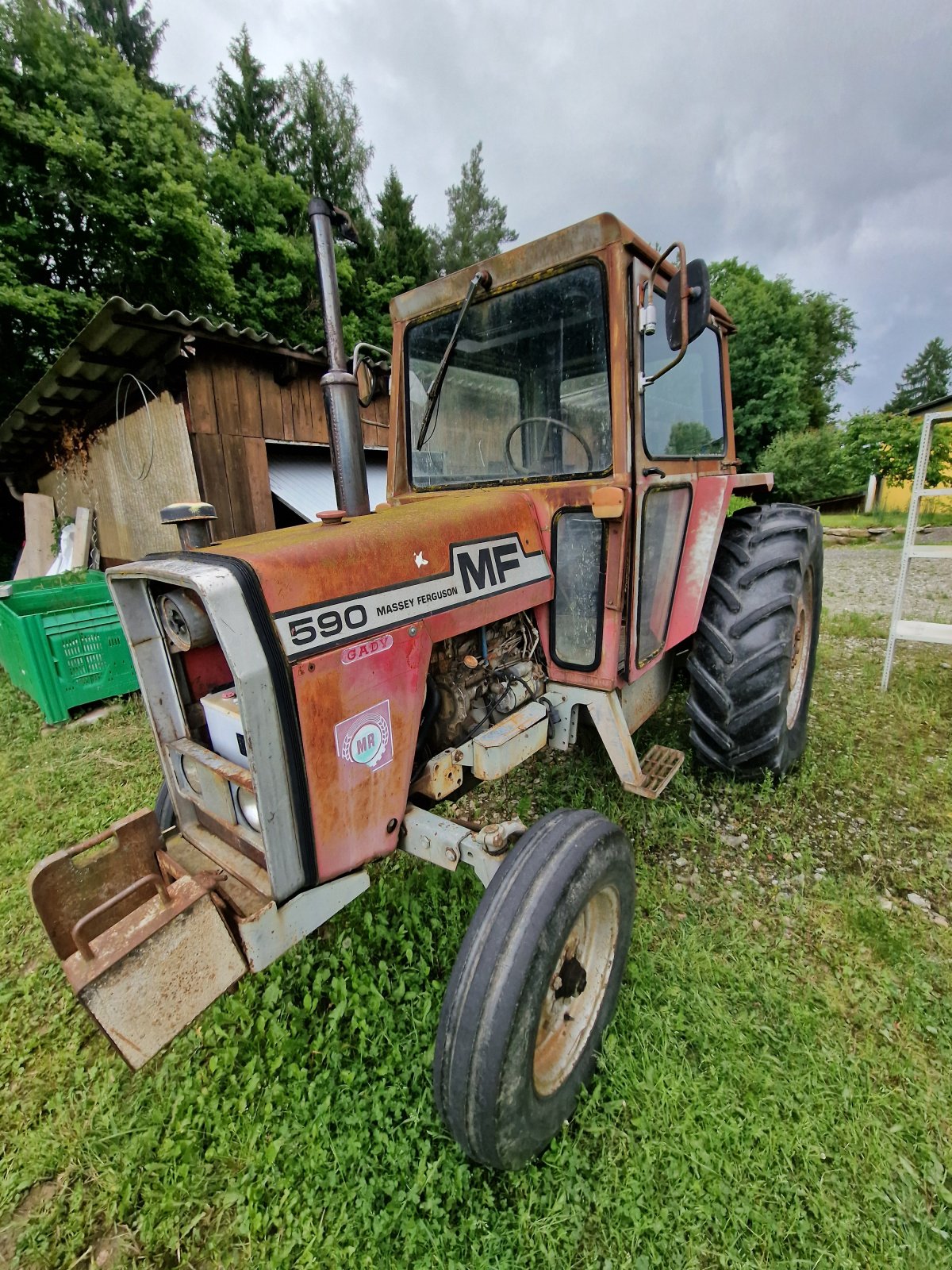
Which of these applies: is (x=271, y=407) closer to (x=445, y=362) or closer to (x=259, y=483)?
(x=259, y=483)

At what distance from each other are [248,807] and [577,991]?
1.03m

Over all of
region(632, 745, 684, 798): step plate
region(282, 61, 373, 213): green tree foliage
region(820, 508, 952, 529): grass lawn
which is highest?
region(282, 61, 373, 213): green tree foliage

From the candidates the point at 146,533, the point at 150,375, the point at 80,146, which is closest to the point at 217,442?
the point at 150,375

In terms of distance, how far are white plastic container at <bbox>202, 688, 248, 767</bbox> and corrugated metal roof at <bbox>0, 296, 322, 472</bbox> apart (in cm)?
375

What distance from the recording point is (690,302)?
165 cm

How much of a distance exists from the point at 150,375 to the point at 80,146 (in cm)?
776

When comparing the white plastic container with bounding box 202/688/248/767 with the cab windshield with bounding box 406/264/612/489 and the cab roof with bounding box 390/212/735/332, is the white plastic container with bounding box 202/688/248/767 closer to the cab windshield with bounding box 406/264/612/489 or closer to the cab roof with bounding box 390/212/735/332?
the cab windshield with bounding box 406/264/612/489

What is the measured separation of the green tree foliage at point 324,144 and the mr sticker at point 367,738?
61.4ft

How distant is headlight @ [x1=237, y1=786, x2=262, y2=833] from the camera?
4.65 ft

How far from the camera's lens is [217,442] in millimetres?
5289

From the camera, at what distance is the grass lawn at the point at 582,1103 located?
1.26 meters

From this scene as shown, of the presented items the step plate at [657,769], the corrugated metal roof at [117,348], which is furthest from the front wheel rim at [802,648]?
the corrugated metal roof at [117,348]

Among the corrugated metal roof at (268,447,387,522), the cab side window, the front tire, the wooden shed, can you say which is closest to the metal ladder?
the cab side window

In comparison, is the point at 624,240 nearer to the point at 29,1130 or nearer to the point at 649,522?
the point at 649,522
